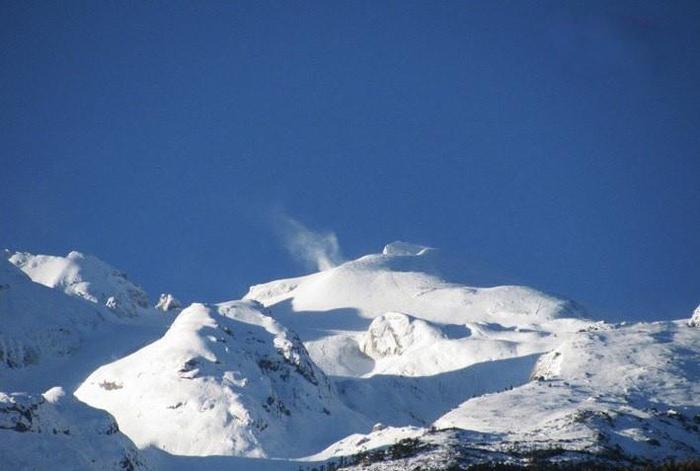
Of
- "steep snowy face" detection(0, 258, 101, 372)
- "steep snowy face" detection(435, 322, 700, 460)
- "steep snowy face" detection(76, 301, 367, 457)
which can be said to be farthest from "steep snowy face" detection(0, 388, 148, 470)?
"steep snowy face" detection(0, 258, 101, 372)

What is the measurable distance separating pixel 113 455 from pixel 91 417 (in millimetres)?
5884

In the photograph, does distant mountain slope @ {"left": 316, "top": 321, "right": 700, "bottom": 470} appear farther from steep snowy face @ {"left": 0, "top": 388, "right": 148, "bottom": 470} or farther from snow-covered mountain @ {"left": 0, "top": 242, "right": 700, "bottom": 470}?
steep snowy face @ {"left": 0, "top": 388, "right": 148, "bottom": 470}

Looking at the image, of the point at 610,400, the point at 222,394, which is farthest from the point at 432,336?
the point at 610,400

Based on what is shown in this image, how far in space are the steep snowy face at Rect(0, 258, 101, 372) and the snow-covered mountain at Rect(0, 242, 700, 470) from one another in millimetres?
311

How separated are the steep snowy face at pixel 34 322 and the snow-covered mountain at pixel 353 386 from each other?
0.31 meters

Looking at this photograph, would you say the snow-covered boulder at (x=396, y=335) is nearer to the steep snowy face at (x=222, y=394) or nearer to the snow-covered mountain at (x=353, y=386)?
the snow-covered mountain at (x=353, y=386)

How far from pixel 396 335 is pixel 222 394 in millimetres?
65606

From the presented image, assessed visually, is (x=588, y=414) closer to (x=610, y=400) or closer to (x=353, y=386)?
(x=610, y=400)

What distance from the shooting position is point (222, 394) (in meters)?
106

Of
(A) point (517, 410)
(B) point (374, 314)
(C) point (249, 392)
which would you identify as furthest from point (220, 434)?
(B) point (374, 314)

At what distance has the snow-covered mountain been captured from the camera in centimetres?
7306

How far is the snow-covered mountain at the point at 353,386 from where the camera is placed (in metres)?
73.1

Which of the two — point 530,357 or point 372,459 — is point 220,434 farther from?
point 530,357

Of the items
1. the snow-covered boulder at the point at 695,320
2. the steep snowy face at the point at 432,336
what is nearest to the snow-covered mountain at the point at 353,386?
the steep snowy face at the point at 432,336
